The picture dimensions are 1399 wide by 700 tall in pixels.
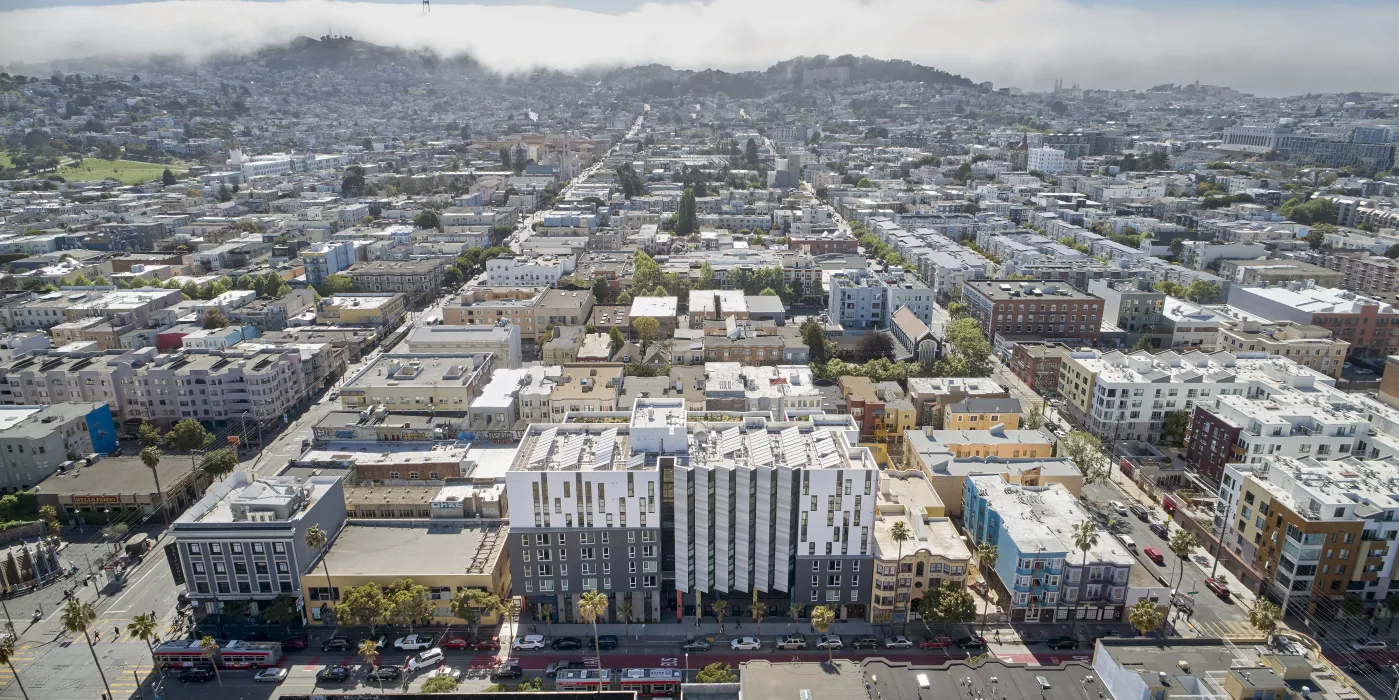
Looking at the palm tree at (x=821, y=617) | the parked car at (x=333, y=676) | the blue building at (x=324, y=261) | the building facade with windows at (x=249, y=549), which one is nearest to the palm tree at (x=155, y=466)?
the building facade with windows at (x=249, y=549)

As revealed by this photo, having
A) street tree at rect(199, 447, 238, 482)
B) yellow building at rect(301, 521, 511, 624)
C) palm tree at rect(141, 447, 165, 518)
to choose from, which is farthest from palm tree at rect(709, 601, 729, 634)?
palm tree at rect(141, 447, 165, 518)

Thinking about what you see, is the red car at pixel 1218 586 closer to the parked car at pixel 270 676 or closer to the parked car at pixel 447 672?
the parked car at pixel 447 672

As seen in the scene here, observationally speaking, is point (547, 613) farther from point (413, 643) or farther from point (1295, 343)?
point (1295, 343)

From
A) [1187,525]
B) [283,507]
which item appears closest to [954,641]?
[1187,525]

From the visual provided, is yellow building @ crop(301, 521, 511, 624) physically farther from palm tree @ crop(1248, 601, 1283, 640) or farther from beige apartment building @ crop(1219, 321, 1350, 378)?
beige apartment building @ crop(1219, 321, 1350, 378)

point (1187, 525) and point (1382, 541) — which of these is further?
point (1187, 525)

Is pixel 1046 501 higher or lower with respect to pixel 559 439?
lower

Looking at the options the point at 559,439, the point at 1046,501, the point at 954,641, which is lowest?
the point at 954,641

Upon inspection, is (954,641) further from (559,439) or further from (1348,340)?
(1348,340)
